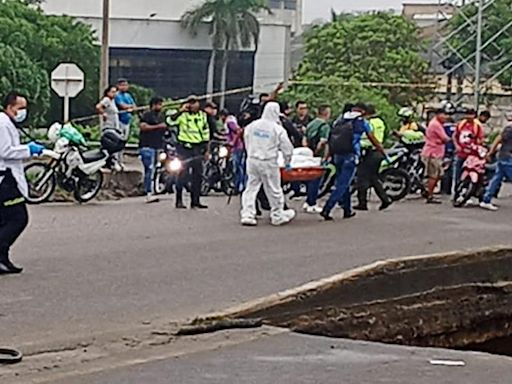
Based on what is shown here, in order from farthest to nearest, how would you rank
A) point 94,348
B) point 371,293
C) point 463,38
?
point 463,38 < point 371,293 < point 94,348

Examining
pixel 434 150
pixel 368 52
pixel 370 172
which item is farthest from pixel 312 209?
pixel 368 52

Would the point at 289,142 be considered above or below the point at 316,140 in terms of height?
above

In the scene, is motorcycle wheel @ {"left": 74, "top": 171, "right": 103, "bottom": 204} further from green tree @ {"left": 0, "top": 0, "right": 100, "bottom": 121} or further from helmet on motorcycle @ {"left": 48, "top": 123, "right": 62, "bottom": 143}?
green tree @ {"left": 0, "top": 0, "right": 100, "bottom": 121}

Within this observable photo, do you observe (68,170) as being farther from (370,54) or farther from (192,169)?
(370,54)

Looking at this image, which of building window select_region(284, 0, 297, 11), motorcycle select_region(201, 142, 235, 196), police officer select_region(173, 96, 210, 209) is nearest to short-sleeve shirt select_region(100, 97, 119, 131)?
motorcycle select_region(201, 142, 235, 196)

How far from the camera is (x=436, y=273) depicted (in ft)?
44.4

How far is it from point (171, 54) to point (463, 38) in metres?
30.6

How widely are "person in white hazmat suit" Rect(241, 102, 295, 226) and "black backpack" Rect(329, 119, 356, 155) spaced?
2.85 ft

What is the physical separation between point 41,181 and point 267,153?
470cm

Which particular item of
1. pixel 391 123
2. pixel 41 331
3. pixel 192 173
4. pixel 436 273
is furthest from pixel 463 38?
pixel 41 331

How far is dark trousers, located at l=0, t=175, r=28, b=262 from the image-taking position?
11484 millimetres

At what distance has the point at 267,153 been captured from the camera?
15977 mm

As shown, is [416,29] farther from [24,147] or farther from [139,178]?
[24,147]

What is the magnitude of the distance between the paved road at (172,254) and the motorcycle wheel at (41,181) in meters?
0.48
